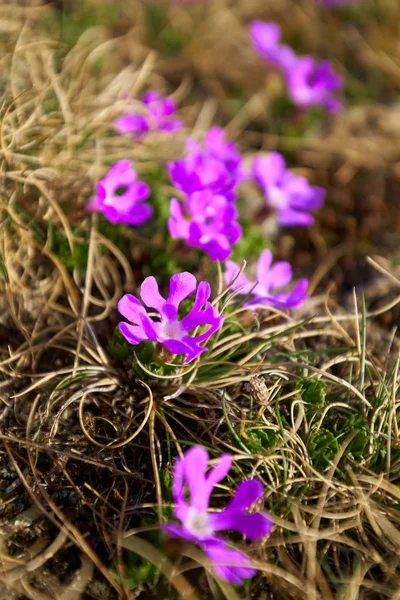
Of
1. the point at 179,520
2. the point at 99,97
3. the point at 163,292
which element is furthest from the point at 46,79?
the point at 179,520

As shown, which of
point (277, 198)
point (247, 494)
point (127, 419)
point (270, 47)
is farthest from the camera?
point (270, 47)

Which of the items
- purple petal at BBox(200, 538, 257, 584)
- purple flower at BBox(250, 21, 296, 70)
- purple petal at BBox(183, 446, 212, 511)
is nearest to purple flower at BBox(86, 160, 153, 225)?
purple petal at BBox(183, 446, 212, 511)

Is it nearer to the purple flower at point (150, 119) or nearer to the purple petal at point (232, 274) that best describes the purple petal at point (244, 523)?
the purple petal at point (232, 274)

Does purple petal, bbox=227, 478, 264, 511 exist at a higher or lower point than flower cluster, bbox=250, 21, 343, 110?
lower

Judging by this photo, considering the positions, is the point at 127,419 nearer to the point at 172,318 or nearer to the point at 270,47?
the point at 172,318

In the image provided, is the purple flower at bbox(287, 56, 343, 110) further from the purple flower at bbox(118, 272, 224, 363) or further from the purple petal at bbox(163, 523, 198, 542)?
the purple petal at bbox(163, 523, 198, 542)

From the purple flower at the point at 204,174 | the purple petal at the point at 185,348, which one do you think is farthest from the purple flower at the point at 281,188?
the purple petal at the point at 185,348

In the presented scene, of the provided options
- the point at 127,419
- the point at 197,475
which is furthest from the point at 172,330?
the point at 197,475
